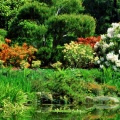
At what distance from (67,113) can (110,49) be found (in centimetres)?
1080

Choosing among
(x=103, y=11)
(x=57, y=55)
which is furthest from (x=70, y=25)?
(x=103, y=11)

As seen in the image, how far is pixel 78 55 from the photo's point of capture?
2684 centimetres

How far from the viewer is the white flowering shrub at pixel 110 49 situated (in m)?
25.2

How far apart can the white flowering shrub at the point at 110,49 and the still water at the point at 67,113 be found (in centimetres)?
712

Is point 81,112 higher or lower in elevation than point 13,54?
higher

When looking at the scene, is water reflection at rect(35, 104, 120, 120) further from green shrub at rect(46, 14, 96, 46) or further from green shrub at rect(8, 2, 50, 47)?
Answer: green shrub at rect(8, 2, 50, 47)

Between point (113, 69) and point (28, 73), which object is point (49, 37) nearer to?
point (113, 69)

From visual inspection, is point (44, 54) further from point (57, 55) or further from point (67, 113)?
point (67, 113)

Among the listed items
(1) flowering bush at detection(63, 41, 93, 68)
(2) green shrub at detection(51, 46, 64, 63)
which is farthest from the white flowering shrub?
(2) green shrub at detection(51, 46, 64, 63)

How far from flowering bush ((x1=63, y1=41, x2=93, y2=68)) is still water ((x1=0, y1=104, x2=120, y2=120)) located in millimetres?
8579

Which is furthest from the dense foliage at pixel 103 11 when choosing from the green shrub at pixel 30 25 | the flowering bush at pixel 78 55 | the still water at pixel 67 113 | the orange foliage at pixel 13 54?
the still water at pixel 67 113

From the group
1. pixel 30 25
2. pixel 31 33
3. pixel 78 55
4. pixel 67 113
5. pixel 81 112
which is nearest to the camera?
pixel 67 113

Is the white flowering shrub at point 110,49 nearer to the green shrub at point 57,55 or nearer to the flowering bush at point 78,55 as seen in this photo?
the flowering bush at point 78,55

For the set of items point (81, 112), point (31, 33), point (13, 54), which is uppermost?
point (81, 112)
